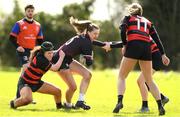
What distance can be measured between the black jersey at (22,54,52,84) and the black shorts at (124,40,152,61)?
1625 mm

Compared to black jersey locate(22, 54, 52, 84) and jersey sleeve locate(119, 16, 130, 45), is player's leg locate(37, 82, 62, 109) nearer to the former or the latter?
black jersey locate(22, 54, 52, 84)

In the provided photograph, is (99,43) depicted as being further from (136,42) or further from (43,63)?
(136,42)

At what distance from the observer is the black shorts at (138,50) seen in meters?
11.8

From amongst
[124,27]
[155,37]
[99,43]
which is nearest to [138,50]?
[124,27]

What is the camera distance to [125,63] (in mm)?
11914

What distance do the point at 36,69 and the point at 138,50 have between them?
6.72ft

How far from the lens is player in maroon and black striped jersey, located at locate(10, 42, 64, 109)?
12336mm

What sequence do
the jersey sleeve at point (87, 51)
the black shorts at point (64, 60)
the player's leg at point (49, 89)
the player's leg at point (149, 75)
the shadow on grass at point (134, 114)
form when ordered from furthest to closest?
1. the black shorts at point (64, 60)
2. the jersey sleeve at point (87, 51)
3. the player's leg at point (49, 89)
4. the player's leg at point (149, 75)
5. the shadow on grass at point (134, 114)

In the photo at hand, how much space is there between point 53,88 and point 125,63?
171 cm

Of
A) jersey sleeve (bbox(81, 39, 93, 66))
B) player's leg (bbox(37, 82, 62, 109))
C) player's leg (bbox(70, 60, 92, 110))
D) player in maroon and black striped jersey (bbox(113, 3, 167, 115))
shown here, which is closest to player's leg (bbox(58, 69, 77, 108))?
player's leg (bbox(70, 60, 92, 110))

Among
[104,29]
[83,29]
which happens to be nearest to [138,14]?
[83,29]

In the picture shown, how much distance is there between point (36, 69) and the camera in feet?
40.6

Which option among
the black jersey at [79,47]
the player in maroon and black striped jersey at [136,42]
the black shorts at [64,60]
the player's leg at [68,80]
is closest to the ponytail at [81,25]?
the black jersey at [79,47]

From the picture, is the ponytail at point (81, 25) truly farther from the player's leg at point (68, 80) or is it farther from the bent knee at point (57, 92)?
the bent knee at point (57, 92)
